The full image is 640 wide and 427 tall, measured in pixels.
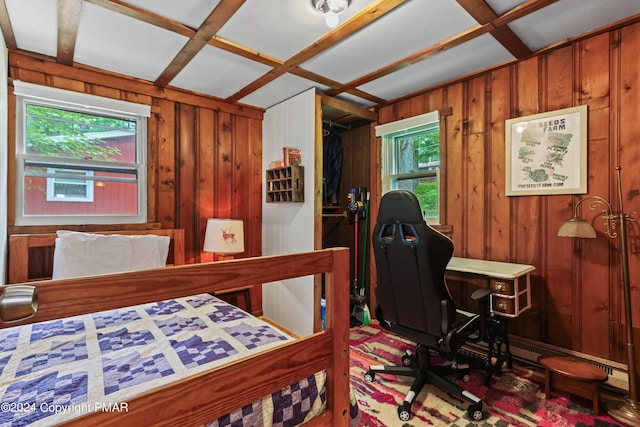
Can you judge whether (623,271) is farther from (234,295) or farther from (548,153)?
(234,295)

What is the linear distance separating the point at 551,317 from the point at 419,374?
3.57 feet

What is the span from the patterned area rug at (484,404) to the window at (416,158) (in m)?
1.37

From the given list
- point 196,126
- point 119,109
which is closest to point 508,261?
point 196,126

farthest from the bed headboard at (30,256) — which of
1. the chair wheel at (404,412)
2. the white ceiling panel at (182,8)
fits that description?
the chair wheel at (404,412)

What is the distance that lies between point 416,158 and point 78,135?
303 centimetres

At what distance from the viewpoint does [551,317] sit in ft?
7.29

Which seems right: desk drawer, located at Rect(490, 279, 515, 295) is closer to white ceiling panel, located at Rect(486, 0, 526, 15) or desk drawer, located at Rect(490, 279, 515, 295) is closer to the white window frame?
white ceiling panel, located at Rect(486, 0, 526, 15)

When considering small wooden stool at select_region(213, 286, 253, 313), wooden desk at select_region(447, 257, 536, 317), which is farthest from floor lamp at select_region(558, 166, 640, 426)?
small wooden stool at select_region(213, 286, 253, 313)

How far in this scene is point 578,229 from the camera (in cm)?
188

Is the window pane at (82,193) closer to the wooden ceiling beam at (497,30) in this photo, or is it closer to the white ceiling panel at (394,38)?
the white ceiling panel at (394,38)

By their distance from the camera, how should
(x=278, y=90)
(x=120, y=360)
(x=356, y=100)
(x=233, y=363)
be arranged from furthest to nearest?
(x=356, y=100)
(x=278, y=90)
(x=120, y=360)
(x=233, y=363)

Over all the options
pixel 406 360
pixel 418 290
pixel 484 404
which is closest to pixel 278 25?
pixel 418 290

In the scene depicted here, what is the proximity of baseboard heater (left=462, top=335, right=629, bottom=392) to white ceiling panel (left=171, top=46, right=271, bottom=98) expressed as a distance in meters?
2.89

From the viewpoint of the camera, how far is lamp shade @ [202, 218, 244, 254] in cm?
288
